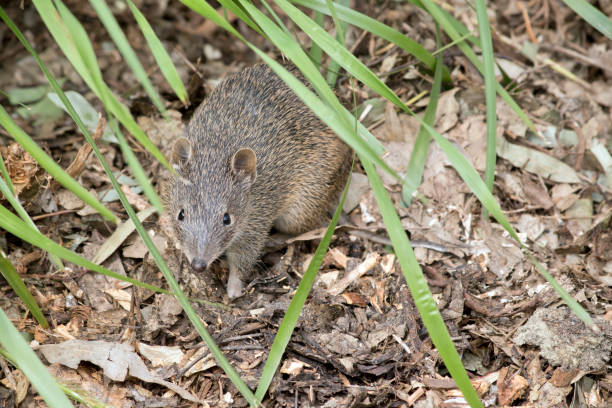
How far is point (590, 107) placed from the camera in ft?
19.3

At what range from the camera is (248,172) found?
4652 millimetres

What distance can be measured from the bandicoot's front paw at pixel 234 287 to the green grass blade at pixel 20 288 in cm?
127

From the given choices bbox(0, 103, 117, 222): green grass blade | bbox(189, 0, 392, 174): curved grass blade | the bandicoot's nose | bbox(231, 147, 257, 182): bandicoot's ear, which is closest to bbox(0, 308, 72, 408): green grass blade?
bbox(0, 103, 117, 222): green grass blade

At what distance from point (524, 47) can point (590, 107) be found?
0.87 metres

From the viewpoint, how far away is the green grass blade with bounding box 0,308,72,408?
2.88 meters

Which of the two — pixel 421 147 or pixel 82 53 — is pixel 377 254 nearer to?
pixel 421 147

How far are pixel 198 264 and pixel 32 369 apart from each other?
1444mm

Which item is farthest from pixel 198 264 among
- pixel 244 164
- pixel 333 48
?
pixel 333 48

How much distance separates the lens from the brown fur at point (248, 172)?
447cm

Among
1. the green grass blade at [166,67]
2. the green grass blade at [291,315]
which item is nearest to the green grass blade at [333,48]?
the green grass blade at [291,315]

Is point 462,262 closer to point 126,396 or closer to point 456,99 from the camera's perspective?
point 456,99

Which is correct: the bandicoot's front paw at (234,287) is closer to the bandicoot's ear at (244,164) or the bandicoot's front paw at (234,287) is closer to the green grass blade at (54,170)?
the bandicoot's ear at (244,164)

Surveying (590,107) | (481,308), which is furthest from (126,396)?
(590,107)

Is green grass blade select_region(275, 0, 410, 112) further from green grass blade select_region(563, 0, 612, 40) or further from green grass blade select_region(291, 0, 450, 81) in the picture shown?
green grass blade select_region(563, 0, 612, 40)
